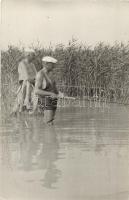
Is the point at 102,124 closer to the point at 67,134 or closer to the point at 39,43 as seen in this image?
the point at 67,134

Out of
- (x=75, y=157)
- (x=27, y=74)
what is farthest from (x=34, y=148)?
(x=27, y=74)

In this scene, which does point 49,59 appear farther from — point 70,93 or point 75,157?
point 75,157

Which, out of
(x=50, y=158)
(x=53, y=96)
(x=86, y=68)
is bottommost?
(x=50, y=158)

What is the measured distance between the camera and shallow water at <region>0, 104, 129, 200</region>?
7.14ft

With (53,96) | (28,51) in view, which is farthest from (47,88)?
(28,51)

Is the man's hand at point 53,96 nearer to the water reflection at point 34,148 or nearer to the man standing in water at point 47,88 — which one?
the man standing in water at point 47,88

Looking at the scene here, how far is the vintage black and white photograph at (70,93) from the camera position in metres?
2.17

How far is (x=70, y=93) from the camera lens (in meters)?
2.21

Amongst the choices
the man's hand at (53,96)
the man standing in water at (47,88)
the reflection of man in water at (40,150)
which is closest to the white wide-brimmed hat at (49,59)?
the man standing in water at (47,88)

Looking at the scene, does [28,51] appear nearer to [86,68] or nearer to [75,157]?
[86,68]

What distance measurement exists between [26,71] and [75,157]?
364 mm

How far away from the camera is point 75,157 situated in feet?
7.23

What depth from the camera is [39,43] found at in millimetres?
2221

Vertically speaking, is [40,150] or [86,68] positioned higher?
[86,68]
